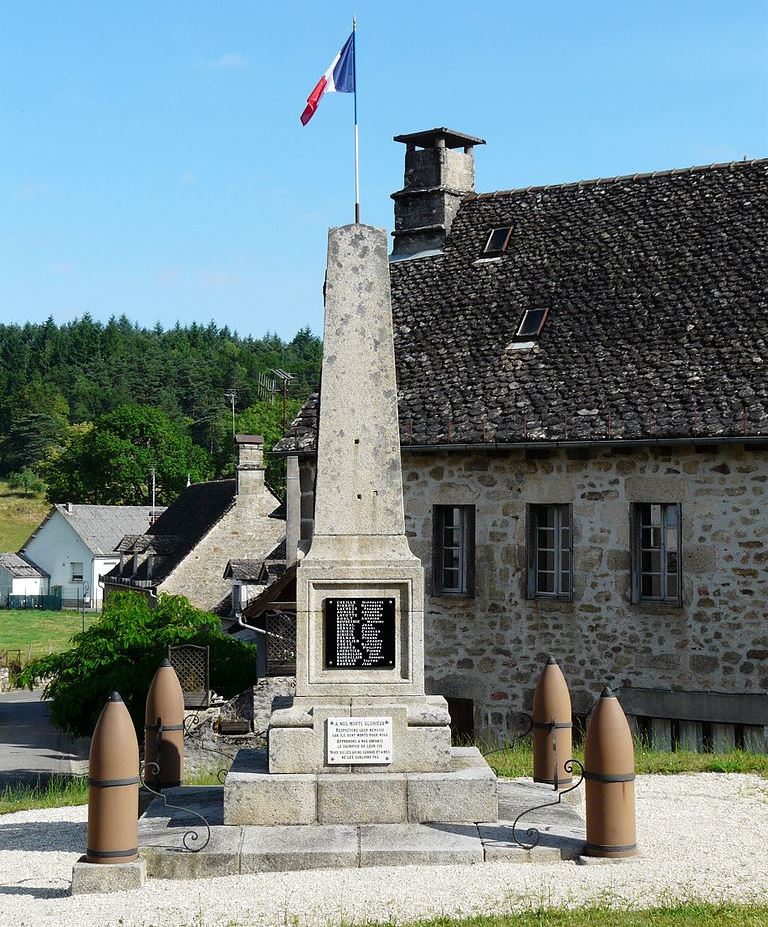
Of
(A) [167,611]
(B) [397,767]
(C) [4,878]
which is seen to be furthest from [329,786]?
(A) [167,611]

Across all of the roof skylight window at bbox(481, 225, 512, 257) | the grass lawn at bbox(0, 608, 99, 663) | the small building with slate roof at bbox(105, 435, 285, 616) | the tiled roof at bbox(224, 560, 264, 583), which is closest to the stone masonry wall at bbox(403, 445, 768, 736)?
the roof skylight window at bbox(481, 225, 512, 257)

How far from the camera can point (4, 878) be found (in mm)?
7805

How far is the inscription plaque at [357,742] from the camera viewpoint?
27.7ft

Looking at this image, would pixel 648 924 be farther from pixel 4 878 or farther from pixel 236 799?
pixel 4 878

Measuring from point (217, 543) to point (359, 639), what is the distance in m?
35.8

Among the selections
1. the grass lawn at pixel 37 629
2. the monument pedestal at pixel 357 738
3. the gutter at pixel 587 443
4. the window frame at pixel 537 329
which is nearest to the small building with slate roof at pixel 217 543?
the grass lawn at pixel 37 629

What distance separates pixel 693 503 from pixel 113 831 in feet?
30.4

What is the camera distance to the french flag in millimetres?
10523

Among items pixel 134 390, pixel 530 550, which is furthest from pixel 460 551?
pixel 134 390

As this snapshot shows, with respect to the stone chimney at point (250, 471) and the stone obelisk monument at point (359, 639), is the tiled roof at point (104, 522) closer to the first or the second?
the stone chimney at point (250, 471)

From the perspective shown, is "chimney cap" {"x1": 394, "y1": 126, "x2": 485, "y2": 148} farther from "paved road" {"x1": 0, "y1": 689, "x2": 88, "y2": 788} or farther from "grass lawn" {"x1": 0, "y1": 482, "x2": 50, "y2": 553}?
"grass lawn" {"x1": 0, "y1": 482, "x2": 50, "y2": 553}

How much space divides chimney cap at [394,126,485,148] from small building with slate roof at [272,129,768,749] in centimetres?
235

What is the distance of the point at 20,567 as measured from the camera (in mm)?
71875

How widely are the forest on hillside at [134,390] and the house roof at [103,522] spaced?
12211 mm
